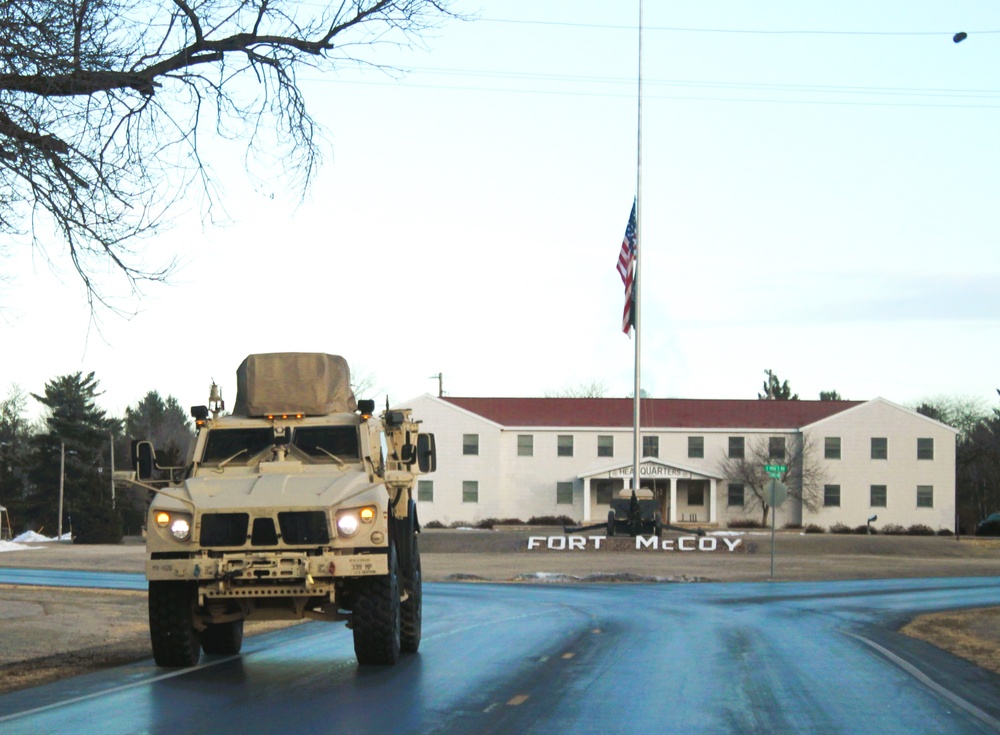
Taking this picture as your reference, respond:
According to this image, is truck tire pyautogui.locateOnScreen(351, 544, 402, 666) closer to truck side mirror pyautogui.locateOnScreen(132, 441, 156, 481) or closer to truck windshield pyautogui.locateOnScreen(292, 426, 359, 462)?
truck windshield pyautogui.locateOnScreen(292, 426, 359, 462)

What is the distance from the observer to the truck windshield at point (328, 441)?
14.4m

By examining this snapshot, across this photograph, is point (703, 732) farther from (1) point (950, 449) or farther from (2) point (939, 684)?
(1) point (950, 449)

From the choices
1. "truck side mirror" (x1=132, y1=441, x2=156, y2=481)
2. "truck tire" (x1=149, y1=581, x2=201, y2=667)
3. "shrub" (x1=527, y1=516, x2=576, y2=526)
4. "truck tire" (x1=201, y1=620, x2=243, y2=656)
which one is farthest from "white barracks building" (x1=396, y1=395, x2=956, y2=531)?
"truck tire" (x1=149, y1=581, x2=201, y2=667)

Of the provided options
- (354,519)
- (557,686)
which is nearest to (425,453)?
(354,519)

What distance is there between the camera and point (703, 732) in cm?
→ 938

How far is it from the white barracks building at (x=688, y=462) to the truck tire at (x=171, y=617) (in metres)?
59.9

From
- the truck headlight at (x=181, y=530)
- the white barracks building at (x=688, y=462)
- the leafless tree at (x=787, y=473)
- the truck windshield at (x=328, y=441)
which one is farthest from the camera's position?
the white barracks building at (x=688, y=462)

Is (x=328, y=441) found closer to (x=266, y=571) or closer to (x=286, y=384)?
(x=286, y=384)

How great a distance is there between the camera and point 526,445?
75.9m

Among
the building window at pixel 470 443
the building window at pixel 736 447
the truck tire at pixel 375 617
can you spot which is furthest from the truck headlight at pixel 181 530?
the building window at pixel 736 447

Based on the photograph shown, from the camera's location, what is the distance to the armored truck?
12641 mm

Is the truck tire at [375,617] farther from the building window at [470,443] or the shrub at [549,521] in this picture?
the building window at [470,443]

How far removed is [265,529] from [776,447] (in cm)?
6434

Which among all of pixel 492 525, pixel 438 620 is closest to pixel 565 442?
pixel 492 525
